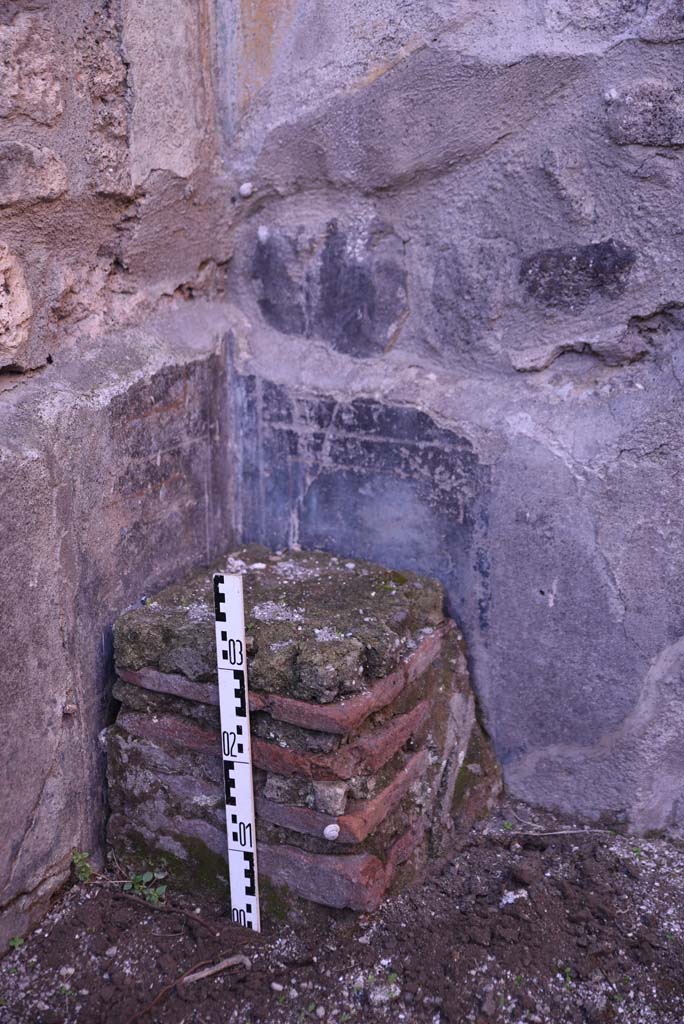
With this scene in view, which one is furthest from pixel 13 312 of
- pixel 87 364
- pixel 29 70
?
pixel 29 70

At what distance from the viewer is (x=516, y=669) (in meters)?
2.33

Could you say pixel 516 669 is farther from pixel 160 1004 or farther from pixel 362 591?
pixel 160 1004

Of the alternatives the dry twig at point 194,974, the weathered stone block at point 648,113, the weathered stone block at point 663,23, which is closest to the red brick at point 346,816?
the dry twig at point 194,974

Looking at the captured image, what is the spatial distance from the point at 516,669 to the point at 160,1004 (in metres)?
1.06

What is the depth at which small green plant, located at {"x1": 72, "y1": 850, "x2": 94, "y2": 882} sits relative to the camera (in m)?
2.18

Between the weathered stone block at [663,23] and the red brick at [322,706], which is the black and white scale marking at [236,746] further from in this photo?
the weathered stone block at [663,23]

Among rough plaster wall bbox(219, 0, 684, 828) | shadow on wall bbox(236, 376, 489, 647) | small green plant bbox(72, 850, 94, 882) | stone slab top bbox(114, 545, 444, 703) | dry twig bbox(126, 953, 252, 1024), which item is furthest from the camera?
shadow on wall bbox(236, 376, 489, 647)

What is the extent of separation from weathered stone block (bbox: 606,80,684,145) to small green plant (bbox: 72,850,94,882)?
1952mm

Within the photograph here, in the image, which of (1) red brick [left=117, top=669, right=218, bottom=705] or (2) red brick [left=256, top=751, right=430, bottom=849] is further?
(1) red brick [left=117, top=669, right=218, bottom=705]

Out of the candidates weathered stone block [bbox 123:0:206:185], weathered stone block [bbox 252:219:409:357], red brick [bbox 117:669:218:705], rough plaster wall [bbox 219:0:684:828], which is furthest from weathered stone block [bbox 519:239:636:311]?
red brick [bbox 117:669:218:705]

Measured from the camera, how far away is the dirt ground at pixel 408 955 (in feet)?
6.11

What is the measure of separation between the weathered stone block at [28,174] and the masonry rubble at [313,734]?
912mm

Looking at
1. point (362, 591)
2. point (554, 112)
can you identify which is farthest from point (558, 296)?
point (362, 591)

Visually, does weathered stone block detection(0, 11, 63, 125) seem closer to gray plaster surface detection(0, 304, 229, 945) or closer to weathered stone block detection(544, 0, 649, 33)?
gray plaster surface detection(0, 304, 229, 945)
